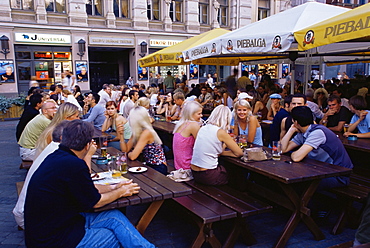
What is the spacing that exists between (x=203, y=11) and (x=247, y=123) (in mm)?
21710

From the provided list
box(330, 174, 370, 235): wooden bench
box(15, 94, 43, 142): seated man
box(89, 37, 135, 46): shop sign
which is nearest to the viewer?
box(330, 174, 370, 235): wooden bench

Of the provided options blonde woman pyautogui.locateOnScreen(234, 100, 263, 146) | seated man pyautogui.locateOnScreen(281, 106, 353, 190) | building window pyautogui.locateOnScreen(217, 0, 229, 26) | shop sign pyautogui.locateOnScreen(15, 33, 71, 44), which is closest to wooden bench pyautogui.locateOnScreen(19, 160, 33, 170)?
blonde woman pyautogui.locateOnScreen(234, 100, 263, 146)

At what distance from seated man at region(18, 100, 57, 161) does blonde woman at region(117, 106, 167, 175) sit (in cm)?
189

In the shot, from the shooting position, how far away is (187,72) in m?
24.9

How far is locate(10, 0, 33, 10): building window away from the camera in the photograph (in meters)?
18.4

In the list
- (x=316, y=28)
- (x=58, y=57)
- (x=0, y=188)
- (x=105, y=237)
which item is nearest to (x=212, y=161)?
(x=105, y=237)

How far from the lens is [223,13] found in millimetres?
26375

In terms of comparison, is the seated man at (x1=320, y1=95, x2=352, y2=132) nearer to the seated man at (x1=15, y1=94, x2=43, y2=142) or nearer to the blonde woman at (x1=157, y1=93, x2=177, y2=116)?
the blonde woman at (x1=157, y1=93, x2=177, y2=116)

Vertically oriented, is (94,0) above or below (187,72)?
above

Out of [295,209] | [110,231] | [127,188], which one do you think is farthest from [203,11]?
[110,231]

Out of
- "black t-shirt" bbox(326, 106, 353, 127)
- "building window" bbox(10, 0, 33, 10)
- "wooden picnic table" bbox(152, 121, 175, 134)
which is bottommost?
"wooden picnic table" bbox(152, 121, 175, 134)

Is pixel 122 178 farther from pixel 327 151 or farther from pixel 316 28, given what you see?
pixel 316 28

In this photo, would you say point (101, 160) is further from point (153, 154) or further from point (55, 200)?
point (55, 200)

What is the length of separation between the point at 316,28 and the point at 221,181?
2.72 meters
